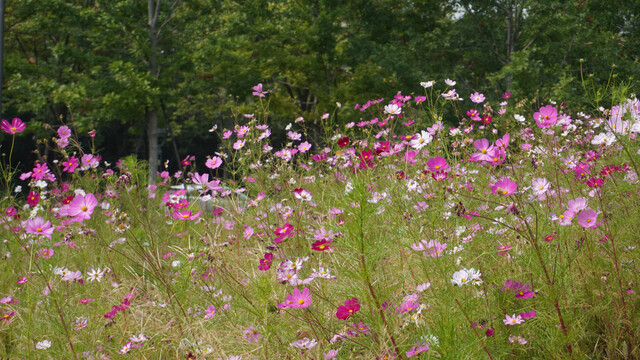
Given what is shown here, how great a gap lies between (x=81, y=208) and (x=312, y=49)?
490 inches

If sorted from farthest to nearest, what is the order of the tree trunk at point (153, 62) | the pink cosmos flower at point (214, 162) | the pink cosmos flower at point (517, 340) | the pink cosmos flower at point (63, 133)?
the tree trunk at point (153, 62)
the pink cosmos flower at point (214, 162)
the pink cosmos flower at point (63, 133)
the pink cosmos flower at point (517, 340)

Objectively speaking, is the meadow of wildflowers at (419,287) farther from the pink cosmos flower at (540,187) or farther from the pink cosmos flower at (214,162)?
the pink cosmos flower at (214,162)

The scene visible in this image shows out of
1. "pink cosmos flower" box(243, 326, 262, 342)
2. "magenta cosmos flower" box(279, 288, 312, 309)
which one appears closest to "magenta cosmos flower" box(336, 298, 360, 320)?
"magenta cosmos flower" box(279, 288, 312, 309)

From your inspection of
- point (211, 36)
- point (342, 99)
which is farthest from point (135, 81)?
point (342, 99)

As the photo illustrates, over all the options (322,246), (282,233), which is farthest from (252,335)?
(322,246)

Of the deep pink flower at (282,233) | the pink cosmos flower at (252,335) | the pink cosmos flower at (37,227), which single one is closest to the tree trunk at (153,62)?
the pink cosmos flower at (37,227)

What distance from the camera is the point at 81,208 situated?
195 cm

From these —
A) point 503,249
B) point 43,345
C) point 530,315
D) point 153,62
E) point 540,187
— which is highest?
point 540,187

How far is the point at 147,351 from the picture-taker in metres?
2.23

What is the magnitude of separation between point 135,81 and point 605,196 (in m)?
11.4

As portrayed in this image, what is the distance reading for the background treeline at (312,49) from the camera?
11820 mm

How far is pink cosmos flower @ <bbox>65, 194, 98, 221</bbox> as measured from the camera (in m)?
1.91

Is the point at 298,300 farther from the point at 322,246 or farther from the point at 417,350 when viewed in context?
the point at 417,350

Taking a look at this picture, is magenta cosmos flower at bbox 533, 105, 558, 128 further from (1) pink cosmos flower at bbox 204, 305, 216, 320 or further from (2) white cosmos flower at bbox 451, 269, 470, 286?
(1) pink cosmos flower at bbox 204, 305, 216, 320
